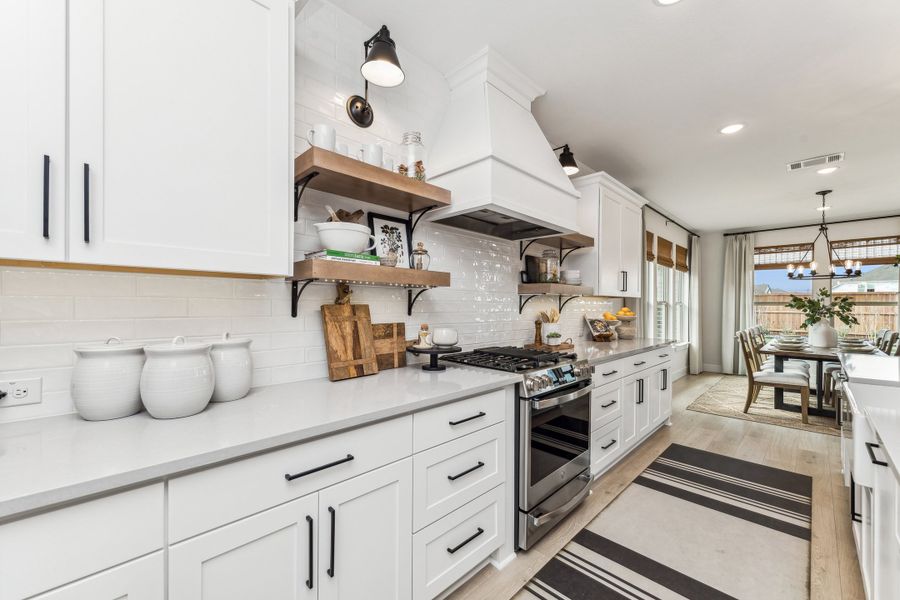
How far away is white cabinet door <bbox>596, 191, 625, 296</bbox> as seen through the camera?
3.43m

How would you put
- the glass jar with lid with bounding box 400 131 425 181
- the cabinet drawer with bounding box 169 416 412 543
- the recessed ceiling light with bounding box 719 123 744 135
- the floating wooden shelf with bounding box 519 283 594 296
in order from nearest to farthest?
the cabinet drawer with bounding box 169 416 412 543
the glass jar with lid with bounding box 400 131 425 181
the floating wooden shelf with bounding box 519 283 594 296
the recessed ceiling light with bounding box 719 123 744 135

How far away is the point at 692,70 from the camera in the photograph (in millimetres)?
2293

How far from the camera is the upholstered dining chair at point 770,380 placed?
4031mm

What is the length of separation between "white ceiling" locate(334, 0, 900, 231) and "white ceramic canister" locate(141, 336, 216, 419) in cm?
174

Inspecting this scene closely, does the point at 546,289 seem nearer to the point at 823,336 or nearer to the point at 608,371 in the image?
the point at 608,371

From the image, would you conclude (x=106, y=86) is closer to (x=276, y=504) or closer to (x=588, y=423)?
(x=276, y=504)

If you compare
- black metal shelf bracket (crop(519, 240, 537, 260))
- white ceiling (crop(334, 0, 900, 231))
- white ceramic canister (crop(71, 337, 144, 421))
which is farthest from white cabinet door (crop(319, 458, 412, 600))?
white ceiling (crop(334, 0, 900, 231))

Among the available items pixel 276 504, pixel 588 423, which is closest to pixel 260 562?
pixel 276 504

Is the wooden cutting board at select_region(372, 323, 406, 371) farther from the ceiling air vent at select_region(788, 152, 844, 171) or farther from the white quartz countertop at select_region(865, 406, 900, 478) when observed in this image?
the ceiling air vent at select_region(788, 152, 844, 171)

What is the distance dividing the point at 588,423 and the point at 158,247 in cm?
228

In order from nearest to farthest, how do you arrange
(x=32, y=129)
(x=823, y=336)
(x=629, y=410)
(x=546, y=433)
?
(x=32, y=129) → (x=546, y=433) → (x=629, y=410) → (x=823, y=336)

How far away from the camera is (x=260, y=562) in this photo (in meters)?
1.03

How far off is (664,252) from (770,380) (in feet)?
7.11

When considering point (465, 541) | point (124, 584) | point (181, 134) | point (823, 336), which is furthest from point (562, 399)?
point (823, 336)
